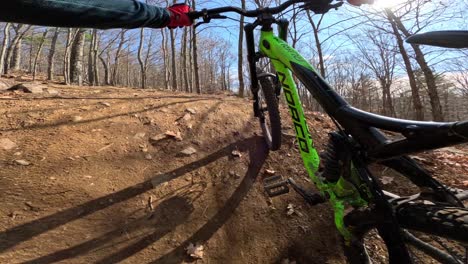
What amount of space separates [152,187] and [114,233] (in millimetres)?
646

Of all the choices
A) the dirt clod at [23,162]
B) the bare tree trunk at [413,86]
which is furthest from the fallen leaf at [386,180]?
the bare tree trunk at [413,86]

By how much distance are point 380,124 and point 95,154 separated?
10.1 feet

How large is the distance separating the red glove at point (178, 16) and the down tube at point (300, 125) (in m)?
0.82

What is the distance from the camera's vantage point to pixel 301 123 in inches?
90.1

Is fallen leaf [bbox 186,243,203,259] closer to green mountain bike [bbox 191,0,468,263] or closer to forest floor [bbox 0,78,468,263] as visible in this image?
forest floor [bbox 0,78,468,263]

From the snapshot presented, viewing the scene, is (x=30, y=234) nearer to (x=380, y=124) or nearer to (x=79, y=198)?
(x=79, y=198)

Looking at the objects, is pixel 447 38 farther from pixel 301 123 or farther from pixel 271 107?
pixel 271 107

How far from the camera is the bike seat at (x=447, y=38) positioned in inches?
49.3

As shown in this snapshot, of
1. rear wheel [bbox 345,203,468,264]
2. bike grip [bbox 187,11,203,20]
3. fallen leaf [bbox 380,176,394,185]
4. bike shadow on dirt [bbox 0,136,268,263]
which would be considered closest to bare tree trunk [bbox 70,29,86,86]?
bike shadow on dirt [bbox 0,136,268,263]

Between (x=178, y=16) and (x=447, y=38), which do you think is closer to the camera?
(x=447, y=38)

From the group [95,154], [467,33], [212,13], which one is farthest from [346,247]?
[95,154]

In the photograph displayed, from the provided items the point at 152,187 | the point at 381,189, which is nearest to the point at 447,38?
→ the point at 381,189

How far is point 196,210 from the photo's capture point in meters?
2.92

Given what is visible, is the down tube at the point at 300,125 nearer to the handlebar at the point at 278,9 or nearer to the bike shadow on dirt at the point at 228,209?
the handlebar at the point at 278,9
